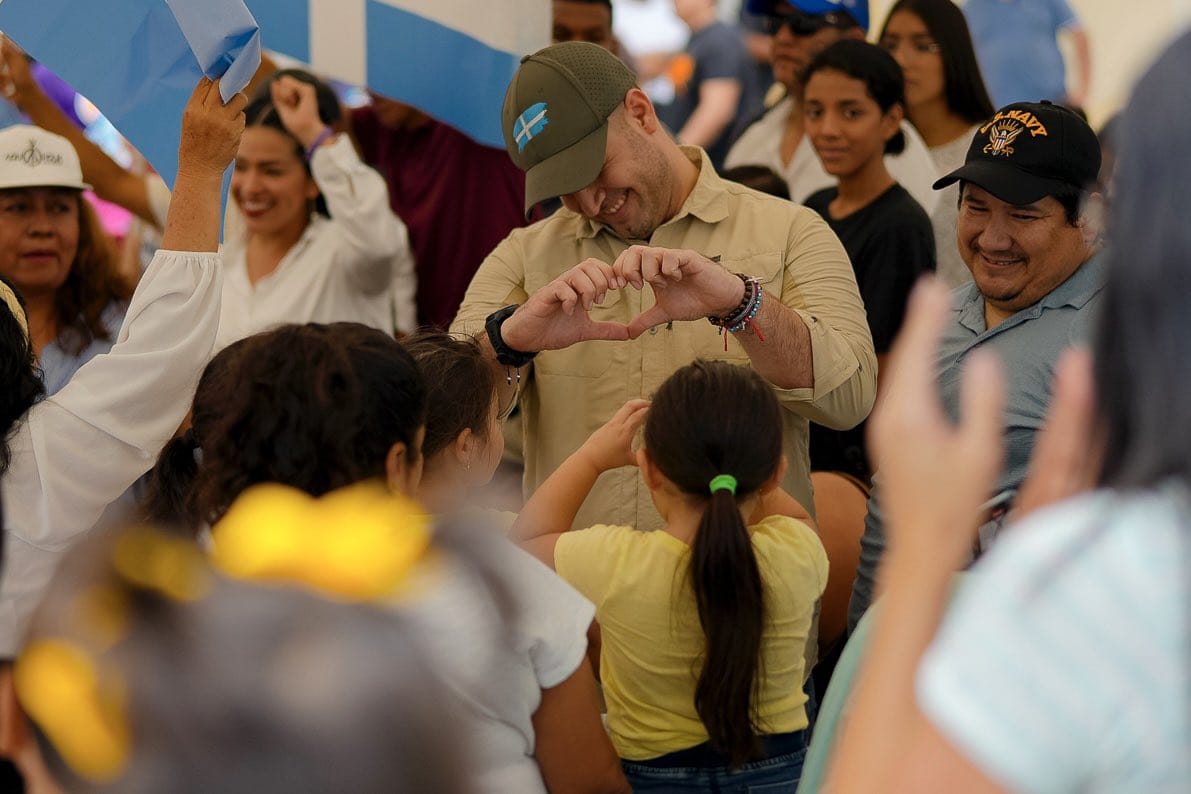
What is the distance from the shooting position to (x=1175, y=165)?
92 cm

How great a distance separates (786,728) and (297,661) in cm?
119

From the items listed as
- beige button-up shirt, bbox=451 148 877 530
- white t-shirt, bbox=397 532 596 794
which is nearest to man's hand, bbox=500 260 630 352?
beige button-up shirt, bbox=451 148 877 530

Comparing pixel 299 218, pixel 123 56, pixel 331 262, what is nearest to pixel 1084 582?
pixel 123 56

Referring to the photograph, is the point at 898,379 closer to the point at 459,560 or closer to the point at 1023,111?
the point at 459,560

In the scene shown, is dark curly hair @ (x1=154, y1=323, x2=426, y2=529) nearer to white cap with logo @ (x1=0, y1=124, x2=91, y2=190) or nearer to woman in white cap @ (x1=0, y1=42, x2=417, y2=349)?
white cap with logo @ (x1=0, y1=124, x2=91, y2=190)

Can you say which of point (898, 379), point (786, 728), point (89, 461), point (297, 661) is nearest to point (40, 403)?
point (89, 461)

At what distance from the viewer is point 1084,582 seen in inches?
35.6

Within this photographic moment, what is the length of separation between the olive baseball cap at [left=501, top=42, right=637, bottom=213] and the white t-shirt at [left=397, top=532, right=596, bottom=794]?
1033 millimetres

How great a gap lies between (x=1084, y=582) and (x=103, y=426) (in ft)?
5.25

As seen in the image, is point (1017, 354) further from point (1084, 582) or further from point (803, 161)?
point (803, 161)

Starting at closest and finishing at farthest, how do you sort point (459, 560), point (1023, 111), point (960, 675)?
point (960, 675), point (459, 560), point (1023, 111)

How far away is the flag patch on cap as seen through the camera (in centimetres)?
262

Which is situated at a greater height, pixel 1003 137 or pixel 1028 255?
pixel 1003 137

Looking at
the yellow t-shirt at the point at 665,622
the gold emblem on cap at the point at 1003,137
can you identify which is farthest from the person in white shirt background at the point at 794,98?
the yellow t-shirt at the point at 665,622
